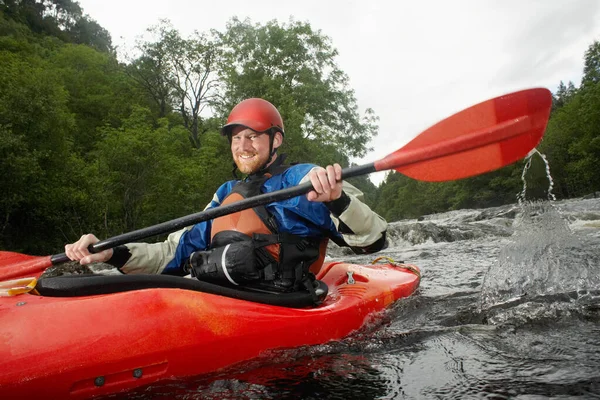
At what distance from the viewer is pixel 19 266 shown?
2.59 meters

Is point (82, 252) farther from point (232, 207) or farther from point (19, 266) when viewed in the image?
point (232, 207)

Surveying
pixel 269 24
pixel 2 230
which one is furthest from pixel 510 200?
pixel 2 230

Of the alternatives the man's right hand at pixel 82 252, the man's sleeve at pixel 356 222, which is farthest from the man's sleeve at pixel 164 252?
the man's sleeve at pixel 356 222

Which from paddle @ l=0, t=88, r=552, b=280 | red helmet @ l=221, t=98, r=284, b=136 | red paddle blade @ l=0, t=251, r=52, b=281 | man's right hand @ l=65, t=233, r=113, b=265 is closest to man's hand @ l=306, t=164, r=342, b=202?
paddle @ l=0, t=88, r=552, b=280

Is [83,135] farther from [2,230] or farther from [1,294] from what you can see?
[1,294]

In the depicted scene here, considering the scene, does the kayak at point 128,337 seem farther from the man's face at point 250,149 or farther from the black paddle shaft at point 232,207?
the man's face at point 250,149

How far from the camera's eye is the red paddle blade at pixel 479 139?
7.63ft

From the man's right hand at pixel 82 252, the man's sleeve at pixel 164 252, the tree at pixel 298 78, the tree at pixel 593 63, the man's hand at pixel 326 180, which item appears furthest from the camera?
the tree at pixel 593 63

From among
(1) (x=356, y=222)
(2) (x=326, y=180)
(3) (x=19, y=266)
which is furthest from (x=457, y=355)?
(3) (x=19, y=266)

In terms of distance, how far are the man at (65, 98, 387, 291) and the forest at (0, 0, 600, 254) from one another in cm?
154

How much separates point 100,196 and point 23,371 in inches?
→ 438

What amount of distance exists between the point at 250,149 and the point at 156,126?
76.8 feet

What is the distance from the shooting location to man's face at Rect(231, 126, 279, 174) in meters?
2.78

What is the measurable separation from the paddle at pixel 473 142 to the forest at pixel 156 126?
66 centimetres
